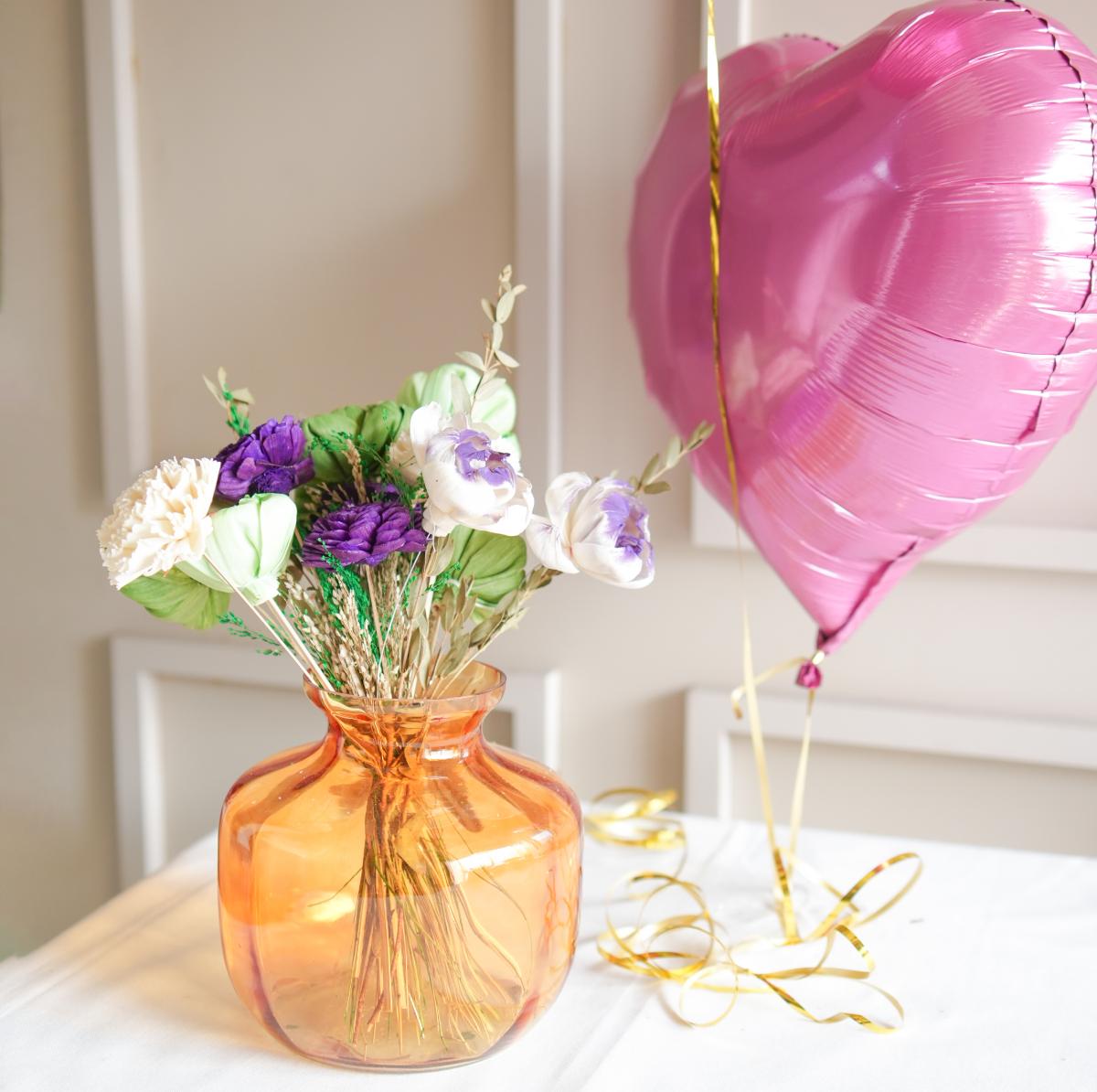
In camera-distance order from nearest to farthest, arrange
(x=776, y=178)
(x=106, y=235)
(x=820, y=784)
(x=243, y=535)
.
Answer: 1. (x=243, y=535)
2. (x=776, y=178)
3. (x=820, y=784)
4. (x=106, y=235)

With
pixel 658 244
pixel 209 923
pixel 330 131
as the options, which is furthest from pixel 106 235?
pixel 209 923

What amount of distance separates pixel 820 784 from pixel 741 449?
0.61 metres

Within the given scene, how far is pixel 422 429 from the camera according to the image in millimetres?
615

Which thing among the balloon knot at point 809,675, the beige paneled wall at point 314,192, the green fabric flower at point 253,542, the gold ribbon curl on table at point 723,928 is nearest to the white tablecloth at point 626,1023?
the gold ribbon curl on table at point 723,928

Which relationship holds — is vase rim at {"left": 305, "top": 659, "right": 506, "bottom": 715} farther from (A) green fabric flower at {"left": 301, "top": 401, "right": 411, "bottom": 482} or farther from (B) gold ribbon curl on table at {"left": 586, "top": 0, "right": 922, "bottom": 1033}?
(B) gold ribbon curl on table at {"left": 586, "top": 0, "right": 922, "bottom": 1033}

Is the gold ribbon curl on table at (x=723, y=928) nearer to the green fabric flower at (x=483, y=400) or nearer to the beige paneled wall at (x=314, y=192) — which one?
the green fabric flower at (x=483, y=400)

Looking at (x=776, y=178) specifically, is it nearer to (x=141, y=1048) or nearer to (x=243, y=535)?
(x=243, y=535)

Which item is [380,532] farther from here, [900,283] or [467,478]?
[900,283]

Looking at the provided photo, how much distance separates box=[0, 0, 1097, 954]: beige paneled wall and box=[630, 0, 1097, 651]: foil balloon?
41 centimetres

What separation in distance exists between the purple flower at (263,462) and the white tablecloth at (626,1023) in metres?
0.35

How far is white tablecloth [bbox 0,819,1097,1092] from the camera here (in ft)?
2.30

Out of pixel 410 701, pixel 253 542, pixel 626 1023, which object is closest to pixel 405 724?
pixel 410 701

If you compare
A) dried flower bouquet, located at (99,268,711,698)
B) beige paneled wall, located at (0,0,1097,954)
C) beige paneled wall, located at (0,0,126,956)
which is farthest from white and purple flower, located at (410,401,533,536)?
beige paneled wall, located at (0,0,126,956)

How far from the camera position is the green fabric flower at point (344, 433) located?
671 mm
